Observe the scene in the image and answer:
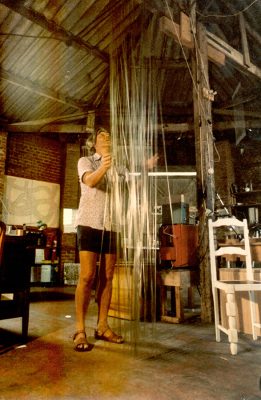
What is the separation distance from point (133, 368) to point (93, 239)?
898 mm

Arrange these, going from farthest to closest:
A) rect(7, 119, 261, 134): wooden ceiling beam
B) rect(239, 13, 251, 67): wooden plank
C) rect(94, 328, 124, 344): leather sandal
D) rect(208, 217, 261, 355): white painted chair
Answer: rect(7, 119, 261, 134): wooden ceiling beam → rect(239, 13, 251, 67): wooden plank → rect(94, 328, 124, 344): leather sandal → rect(208, 217, 261, 355): white painted chair

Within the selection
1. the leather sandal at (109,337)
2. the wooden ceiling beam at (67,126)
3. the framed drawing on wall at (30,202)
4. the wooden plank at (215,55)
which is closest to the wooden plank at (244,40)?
the wooden plank at (215,55)

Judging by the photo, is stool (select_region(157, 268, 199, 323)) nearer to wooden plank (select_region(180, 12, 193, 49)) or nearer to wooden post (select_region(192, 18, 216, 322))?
wooden post (select_region(192, 18, 216, 322))

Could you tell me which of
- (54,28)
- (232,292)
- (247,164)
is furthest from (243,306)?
(247,164)

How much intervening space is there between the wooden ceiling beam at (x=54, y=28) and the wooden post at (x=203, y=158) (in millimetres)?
1936

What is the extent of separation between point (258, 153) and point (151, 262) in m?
5.13

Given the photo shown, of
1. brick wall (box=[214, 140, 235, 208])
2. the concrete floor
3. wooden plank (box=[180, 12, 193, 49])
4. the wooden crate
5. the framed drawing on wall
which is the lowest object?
the concrete floor

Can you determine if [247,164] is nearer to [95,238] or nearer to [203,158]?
[203,158]

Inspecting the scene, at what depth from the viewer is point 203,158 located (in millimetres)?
3527

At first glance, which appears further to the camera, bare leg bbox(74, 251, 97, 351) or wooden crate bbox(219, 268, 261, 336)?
wooden crate bbox(219, 268, 261, 336)

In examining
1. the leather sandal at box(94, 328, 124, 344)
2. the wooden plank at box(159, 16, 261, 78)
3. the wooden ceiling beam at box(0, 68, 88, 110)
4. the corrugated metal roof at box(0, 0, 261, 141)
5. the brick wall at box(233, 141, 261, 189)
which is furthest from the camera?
the brick wall at box(233, 141, 261, 189)

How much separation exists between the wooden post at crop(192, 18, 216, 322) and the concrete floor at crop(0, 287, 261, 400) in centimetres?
59

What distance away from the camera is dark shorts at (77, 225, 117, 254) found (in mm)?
2246

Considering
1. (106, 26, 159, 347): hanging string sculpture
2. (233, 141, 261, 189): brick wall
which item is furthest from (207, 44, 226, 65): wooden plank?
(233, 141, 261, 189): brick wall
